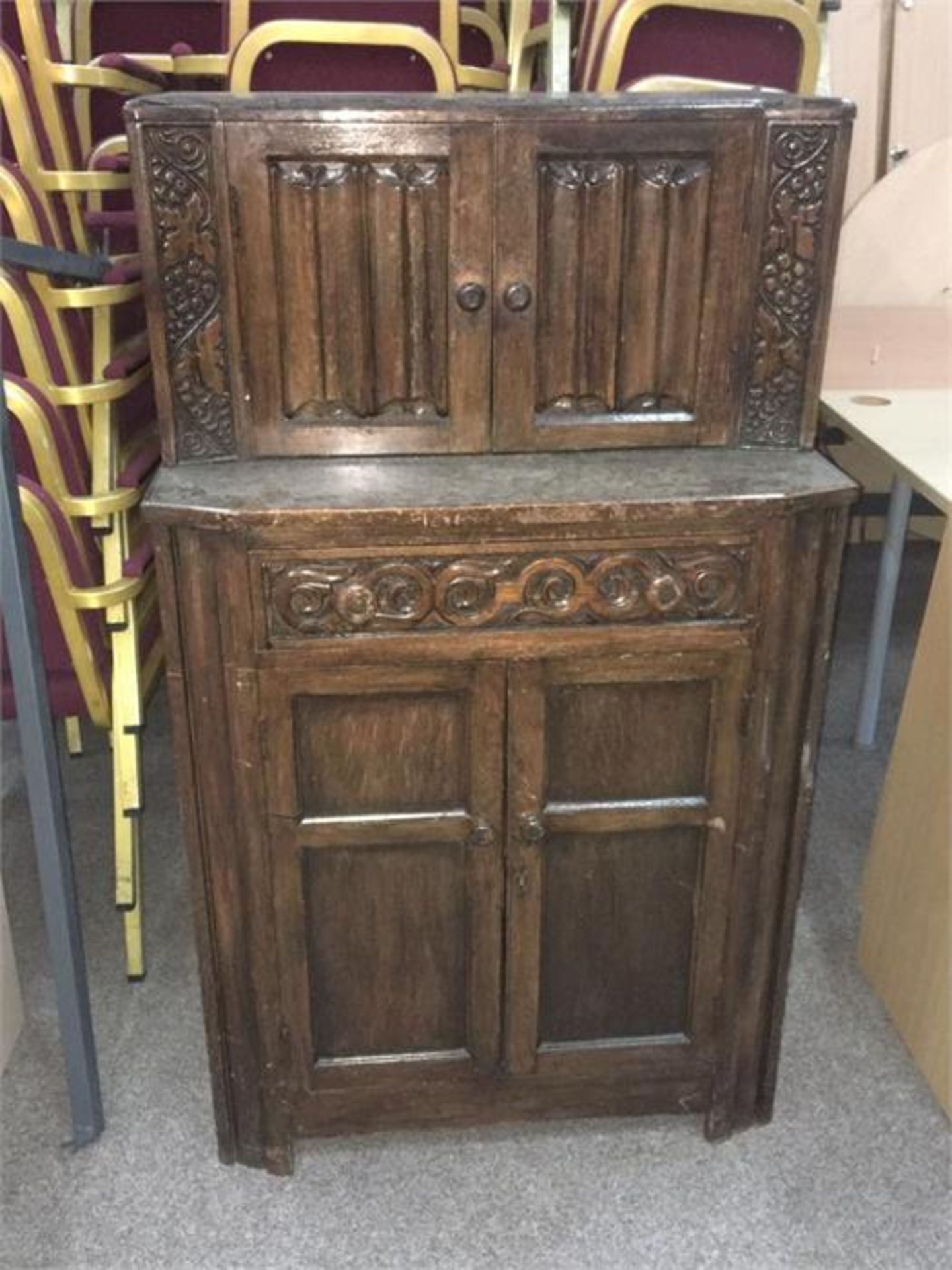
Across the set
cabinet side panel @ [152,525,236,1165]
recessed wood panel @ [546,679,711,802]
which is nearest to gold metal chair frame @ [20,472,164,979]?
cabinet side panel @ [152,525,236,1165]

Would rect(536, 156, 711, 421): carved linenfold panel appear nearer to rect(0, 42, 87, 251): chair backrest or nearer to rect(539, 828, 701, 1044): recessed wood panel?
rect(539, 828, 701, 1044): recessed wood panel

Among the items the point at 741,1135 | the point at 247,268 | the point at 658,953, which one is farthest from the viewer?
the point at 741,1135

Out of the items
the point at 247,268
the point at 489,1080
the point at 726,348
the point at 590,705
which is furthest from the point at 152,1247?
the point at 726,348

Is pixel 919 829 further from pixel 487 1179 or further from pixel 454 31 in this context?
pixel 454 31

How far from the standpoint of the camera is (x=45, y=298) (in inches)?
64.3

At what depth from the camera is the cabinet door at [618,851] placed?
55.4 inches

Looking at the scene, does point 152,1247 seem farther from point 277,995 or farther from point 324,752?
point 324,752

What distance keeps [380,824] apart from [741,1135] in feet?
2.35

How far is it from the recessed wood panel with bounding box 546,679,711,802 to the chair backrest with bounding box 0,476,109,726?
714 mm

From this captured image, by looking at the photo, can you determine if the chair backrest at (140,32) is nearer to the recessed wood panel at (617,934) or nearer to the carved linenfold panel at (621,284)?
the carved linenfold panel at (621,284)

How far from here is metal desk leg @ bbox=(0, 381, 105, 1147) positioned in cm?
137

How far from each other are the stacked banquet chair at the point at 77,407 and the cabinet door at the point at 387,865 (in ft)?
1.55

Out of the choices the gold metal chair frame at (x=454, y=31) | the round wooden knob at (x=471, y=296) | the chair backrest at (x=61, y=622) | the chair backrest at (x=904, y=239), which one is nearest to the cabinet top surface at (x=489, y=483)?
the round wooden knob at (x=471, y=296)

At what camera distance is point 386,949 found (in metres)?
1.54
